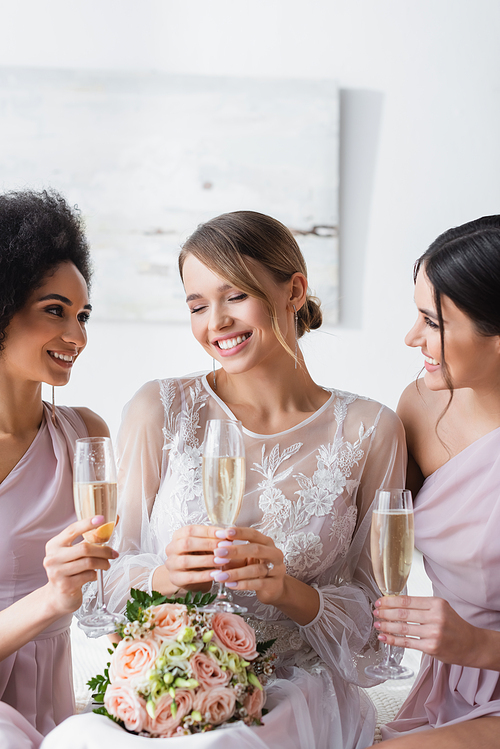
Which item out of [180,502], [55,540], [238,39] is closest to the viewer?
[55,540]

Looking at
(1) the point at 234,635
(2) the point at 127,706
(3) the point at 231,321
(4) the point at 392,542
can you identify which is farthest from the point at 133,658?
(3) the point at 231,321

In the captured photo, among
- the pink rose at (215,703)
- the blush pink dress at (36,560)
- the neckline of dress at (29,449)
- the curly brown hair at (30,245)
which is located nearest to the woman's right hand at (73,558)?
the pink rose at (215,703)

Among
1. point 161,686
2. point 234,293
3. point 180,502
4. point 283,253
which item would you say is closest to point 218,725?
point 161,686

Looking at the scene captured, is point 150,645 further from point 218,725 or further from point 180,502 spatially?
point 180,502

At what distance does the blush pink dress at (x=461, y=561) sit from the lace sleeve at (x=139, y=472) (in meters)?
0.80

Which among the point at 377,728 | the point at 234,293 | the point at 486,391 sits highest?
the point at 234,293

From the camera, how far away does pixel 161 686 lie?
1.26 meters

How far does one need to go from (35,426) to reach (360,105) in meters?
2.55

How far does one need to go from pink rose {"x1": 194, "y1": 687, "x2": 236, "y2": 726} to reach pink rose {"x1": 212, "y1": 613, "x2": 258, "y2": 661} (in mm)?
83

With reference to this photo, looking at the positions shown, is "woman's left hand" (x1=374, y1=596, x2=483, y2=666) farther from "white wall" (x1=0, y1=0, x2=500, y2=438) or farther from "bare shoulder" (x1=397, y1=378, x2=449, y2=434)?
"white wall" (x1=0, y1=0, x2=500, y2=438)

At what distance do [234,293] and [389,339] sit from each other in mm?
1907

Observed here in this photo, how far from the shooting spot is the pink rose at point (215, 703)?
4.20 feet

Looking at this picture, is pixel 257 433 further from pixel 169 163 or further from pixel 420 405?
pixel 169 163

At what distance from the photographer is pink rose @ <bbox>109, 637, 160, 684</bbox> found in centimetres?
129
